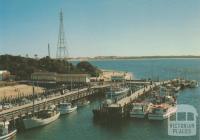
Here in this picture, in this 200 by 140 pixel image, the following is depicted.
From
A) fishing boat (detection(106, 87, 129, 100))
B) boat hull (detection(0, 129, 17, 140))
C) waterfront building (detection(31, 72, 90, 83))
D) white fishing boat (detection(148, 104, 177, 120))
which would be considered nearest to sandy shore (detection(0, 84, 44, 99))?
waterfront building (detection(31, 72, 90, 83))

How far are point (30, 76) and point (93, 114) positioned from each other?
80.3ft

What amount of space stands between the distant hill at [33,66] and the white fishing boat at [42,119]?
82.9 ft

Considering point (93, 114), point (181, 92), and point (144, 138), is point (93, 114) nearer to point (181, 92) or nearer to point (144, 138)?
point (144, 138)

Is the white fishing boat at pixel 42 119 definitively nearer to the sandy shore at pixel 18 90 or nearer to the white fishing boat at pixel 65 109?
the white fishing boat at pixel 65 109

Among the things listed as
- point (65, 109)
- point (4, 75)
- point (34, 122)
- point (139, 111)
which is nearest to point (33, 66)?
point (4, 75)

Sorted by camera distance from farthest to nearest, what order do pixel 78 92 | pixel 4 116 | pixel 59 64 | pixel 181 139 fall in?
1. pixel 59 64
2. pixel 78 92
3. pixel 4 116
4. pixel 181 139

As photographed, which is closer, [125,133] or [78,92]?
[125,133]

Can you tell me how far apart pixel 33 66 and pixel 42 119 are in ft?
103

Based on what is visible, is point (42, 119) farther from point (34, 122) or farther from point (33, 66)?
→ point (33, 66)

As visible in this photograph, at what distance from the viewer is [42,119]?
25.3 m

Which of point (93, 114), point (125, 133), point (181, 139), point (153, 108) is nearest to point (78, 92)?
point (93, 114)

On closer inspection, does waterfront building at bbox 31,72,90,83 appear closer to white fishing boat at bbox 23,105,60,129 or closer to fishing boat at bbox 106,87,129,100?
fishing boat at bbox 106,87,129,100

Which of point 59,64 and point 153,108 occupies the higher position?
point 59,64

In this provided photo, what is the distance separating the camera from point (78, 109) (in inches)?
1268
